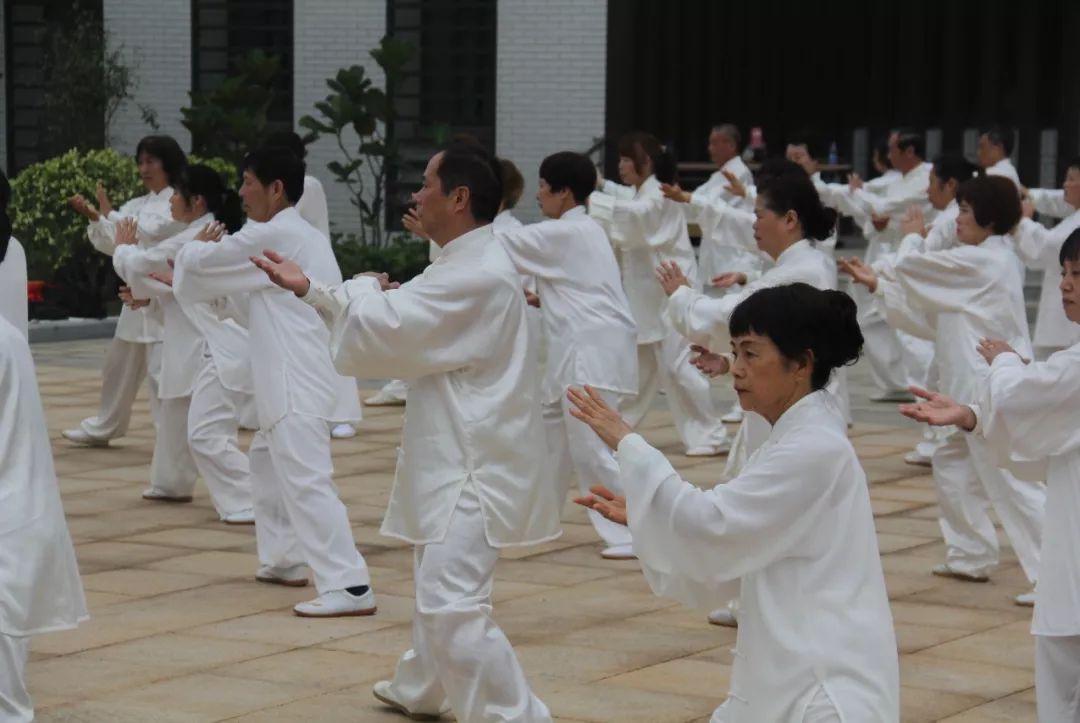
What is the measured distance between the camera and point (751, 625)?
4027 mm

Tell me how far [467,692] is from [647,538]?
4.45 ft

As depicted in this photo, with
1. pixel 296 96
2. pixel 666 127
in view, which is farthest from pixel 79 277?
pixel 666 127

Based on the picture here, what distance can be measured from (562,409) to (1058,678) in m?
3.66

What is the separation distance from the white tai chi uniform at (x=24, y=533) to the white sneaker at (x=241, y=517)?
3.78 m

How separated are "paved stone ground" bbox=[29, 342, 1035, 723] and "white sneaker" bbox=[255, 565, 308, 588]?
7 cm

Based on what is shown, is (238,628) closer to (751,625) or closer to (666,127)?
(751,625)

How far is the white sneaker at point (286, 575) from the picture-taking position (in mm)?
7711

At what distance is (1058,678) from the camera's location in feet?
17.0

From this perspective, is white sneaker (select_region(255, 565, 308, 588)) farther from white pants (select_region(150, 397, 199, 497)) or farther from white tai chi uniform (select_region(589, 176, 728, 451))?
white tai chi uniform (select_region(589, 176, 728, 451))

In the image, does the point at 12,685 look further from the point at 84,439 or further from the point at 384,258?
the point at 384,258

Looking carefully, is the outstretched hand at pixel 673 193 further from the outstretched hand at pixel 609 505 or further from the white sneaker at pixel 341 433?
the outstretched hand at pixel 609 505

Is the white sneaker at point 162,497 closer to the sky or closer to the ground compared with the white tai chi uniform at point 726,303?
closer to the ground

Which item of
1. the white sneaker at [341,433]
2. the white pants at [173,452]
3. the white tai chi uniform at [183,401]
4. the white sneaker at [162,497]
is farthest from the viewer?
the white sneaker at [341,433]

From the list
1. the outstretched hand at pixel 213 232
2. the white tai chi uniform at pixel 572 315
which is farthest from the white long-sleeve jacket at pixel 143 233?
the white tai chi uniform at pixel 572 315
